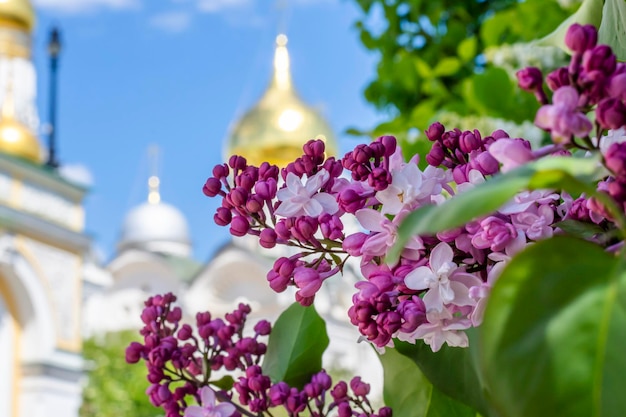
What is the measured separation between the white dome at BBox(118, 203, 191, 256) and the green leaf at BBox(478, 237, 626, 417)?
17.4 metres

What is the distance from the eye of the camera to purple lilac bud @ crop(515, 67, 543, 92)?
26 cm

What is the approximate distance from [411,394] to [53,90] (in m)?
10.4

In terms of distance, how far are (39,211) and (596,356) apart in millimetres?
10154

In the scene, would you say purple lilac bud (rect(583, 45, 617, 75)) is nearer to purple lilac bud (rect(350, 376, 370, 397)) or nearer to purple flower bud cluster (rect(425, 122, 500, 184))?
purple flower bud cluster (rect(425, 122, 500, 184))

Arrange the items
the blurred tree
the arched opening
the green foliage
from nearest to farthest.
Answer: the blurred tree < the arched opening < the green foliage

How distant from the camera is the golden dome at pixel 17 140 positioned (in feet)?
32.2

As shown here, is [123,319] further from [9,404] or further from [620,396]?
[620,396]

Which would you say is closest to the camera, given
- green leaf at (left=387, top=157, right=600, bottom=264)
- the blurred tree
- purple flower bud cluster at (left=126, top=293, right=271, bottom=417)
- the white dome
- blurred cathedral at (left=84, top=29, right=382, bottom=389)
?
green leaf at (left=387, top=157, right=600, bottom=264)

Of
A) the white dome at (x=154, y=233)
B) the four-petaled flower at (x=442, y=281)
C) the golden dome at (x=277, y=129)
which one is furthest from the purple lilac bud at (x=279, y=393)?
the white dome at (x=154, y=233)

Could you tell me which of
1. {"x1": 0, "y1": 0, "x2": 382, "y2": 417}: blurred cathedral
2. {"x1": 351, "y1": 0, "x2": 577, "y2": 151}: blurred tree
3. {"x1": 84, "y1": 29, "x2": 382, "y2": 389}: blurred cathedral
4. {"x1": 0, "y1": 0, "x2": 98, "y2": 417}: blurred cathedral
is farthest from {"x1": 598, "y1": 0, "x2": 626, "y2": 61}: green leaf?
→ {"x1": 84, "y1": 29, "x2": 382, "y2": 389}: blurred cathedral

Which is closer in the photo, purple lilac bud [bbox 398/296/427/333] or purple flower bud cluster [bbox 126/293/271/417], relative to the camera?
purple lilac bud [bbox 398/296/427/333]

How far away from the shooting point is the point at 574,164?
0.20 meters

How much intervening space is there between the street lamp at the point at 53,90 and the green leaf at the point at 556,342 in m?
10.4

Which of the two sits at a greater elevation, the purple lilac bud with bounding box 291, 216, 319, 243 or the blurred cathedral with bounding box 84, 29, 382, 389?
the blurred cathedral with bounding box 84, 29, 382, 389
